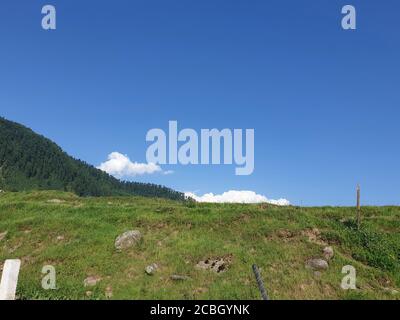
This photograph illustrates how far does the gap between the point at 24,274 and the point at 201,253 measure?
12.8 metres

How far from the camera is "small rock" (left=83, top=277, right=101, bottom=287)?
1128 inches

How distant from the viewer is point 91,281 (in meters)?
29.3

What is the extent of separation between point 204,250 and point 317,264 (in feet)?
27.1

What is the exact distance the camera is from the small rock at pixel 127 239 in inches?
1340

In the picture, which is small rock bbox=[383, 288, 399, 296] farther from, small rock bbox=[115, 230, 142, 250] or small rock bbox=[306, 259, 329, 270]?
small rock bbox=[115, 230, 142, 250]

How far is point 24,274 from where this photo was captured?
30.8m

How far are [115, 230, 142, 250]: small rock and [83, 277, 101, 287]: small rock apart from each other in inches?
173

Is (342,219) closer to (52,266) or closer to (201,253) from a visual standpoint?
(201,253)

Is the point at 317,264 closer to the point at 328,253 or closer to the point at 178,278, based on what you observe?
the point at 328,253

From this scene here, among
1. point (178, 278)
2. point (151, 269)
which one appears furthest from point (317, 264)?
point (151, 269)

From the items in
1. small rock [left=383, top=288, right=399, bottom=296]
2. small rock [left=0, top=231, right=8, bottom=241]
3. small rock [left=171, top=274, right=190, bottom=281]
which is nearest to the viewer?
small rock [left=383, top=288, right=399, bottom=296]

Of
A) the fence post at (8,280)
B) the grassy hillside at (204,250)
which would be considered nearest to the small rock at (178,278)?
the grassy hillside at (204,250)

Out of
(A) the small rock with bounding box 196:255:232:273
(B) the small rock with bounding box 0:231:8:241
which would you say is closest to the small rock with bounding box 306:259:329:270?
(A) the small rock with bounding box 196:255:232:273
